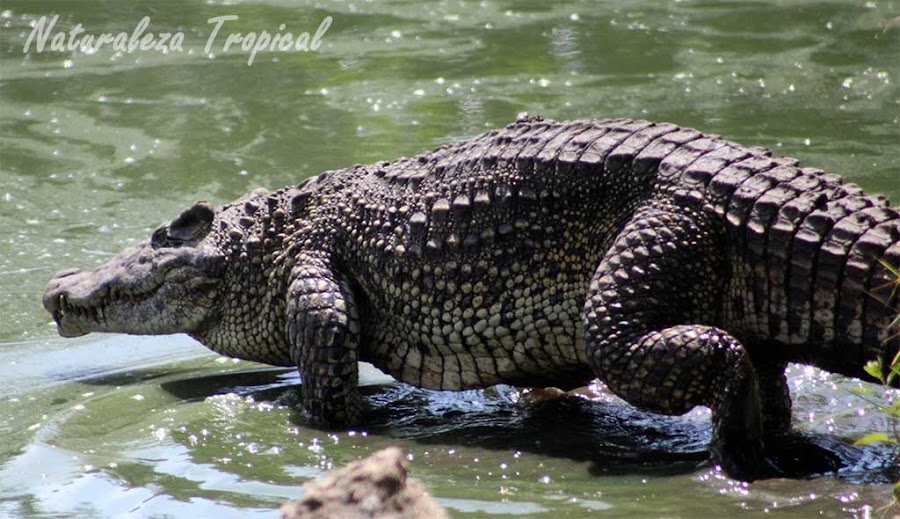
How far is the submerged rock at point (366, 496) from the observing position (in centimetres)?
347

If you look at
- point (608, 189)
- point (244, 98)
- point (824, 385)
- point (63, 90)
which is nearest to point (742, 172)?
point (608, 189)

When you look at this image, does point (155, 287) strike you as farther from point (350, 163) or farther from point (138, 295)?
point (350, 163)

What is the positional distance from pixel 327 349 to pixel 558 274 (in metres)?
1.17

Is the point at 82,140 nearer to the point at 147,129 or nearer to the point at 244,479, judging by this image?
the point at 147,129

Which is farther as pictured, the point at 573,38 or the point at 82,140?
the point at 573,38

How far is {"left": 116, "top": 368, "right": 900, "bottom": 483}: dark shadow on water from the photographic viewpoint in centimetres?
552

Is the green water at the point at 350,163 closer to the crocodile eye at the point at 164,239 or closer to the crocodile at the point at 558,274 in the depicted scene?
the crocodile at the point at 558,274

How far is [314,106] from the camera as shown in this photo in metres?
11.9

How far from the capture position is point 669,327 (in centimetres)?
550

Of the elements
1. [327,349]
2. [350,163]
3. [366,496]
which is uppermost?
[350,163]

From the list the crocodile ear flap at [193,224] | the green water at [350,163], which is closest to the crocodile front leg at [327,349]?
the green water at [350,163]

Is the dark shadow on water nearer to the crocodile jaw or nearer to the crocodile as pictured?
the crocodile

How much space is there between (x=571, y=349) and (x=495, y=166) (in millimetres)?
899

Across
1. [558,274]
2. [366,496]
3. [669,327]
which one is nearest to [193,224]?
[558,274]
